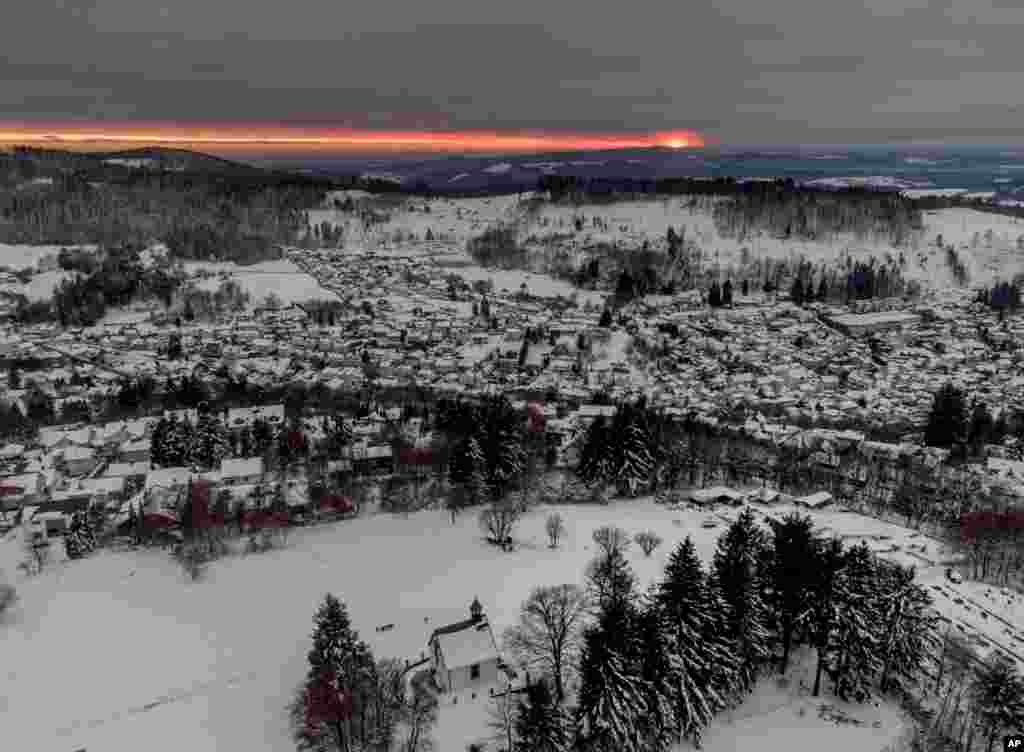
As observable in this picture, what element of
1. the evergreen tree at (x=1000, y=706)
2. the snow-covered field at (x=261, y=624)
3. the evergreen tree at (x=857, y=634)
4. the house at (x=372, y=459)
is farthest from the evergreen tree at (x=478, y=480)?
the evergreen tree at (x=1000, y=706)

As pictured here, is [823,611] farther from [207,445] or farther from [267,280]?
[267,280]

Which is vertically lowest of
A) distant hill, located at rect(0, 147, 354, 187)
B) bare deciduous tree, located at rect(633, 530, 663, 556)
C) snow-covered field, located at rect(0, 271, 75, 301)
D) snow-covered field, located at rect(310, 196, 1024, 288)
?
bare deciduous tree, located at rect(633, 530, 663, 556)

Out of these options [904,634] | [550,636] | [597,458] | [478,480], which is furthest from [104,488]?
[904,634]

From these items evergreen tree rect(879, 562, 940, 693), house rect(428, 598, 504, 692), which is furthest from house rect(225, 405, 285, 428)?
evergreen tree rect(879, 562, 940, 693)

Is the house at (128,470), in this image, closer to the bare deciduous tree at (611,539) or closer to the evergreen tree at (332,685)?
the evergreen tree at (332,685)

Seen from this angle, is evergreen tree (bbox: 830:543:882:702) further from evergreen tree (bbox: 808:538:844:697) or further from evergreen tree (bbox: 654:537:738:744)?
evergreen tree (bbox: 654:537:738:744)

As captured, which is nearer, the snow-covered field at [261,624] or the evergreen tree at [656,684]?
the evergreen tree at [656,684]
